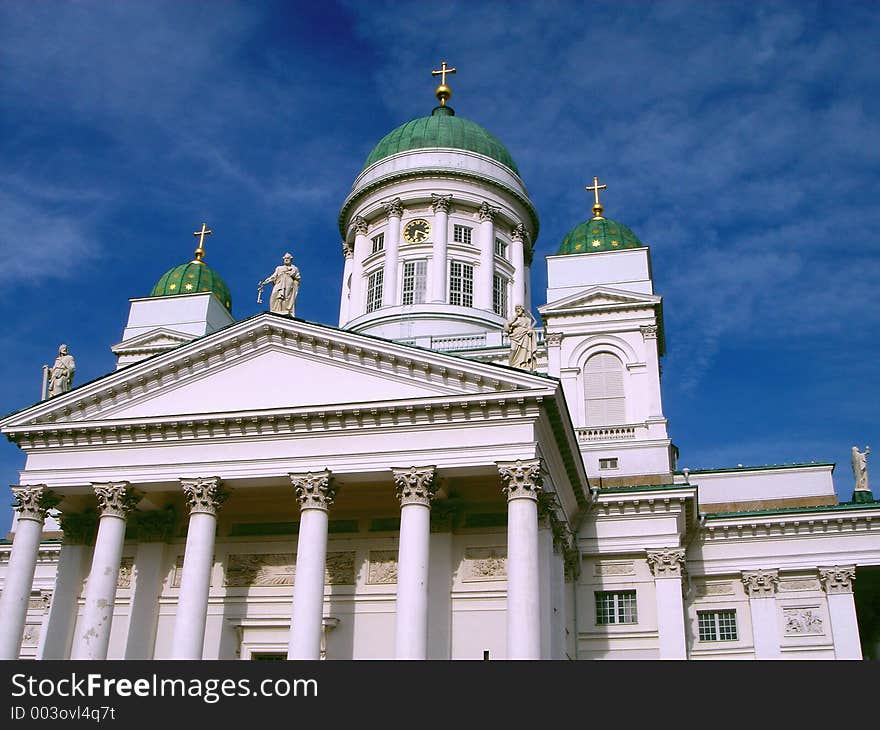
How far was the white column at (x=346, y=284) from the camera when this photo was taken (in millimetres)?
46062

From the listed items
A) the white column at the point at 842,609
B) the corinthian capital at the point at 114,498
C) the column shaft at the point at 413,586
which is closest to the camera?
the column shaft at the point at 413,586

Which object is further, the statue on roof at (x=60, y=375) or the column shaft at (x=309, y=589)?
A: the statue on roof at (x=60, y=375)

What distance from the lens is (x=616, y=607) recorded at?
30500mm

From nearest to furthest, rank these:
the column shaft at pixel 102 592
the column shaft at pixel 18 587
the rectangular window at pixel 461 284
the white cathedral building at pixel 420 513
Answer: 1. the white cathedral building at pixel 420 513
2. the column shaft at pixel 102 592
3. the column shaft at pixel 18 587
4. the rectangular window at pixel 461 284

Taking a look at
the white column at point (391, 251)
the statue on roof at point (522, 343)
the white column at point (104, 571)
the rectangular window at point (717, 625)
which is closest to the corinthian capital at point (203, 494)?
the white column at point (104, 571)

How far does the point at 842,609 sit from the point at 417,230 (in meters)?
23.4

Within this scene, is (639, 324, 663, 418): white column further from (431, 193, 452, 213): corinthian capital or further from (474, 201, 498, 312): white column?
(431, 193, 452, 213): corinthian capital

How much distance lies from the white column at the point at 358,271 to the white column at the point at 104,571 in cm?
1881

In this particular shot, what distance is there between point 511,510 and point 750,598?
12142 millimetres

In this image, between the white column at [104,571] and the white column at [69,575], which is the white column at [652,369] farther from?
the white column at [69,575]

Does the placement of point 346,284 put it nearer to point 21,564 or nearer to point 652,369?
point 652,369

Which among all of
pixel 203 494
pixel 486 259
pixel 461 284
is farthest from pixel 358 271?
pixel 203 494

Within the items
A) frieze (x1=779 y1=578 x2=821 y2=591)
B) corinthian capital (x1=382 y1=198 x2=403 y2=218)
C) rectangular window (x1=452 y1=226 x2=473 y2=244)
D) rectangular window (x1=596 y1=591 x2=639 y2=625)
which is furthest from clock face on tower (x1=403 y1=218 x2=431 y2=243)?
frieze (x1=779 y1=578 x2=821 y2=591)
